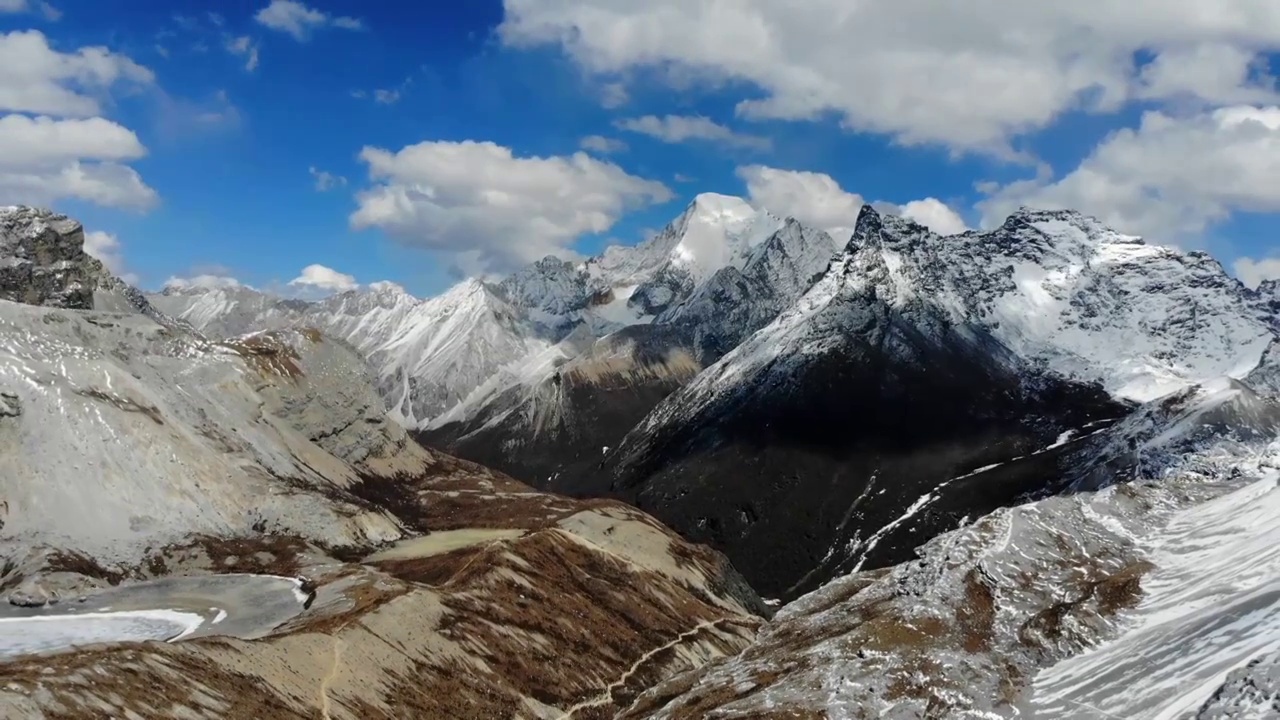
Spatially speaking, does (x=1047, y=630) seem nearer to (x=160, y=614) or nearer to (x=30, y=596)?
(x=160, y=614)

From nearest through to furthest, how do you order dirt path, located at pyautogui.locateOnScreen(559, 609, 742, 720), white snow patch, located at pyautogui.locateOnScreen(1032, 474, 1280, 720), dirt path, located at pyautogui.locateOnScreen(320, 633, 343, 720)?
white snow patch, located at pyautogui.locateOnScreen(1032, 474, 1280, 720)
dirt path, located at pyautogui.locateOnScreen(320, 633, 343, 720)
dirt path, located at pyautogui.locateOnScreen(559, 609, 742, 720)

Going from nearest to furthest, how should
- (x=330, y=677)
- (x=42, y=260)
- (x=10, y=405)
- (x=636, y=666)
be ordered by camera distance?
(x=330, y=677) < (x=636, y=666) < (x=10, y=405) < (x=42, y=260)

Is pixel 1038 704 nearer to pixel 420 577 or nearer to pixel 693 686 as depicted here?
pixel 693 686

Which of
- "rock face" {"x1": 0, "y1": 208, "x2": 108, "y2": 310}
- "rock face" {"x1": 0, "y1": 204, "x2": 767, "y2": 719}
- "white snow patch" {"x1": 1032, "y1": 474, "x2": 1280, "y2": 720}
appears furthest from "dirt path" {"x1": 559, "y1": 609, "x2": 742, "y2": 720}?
"rock face" {"x1": 0, "y1": 208, "x2": 108, "y2": 310}

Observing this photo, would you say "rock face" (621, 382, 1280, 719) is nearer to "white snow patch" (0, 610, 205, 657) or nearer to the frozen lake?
the frozen lake

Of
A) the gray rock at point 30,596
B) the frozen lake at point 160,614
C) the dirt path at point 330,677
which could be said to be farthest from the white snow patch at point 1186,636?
the gray rock at point 30,596

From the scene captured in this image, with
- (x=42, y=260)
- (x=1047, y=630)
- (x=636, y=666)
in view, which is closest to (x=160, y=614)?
(x=636, y=666)

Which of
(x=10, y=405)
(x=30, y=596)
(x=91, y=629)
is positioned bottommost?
(x=91, y=629)

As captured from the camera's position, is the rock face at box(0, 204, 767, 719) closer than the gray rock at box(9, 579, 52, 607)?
Yes

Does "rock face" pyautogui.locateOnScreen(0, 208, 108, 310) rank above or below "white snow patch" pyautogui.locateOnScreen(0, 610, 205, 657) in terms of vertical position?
above

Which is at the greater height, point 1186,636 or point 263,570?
point 263,570
